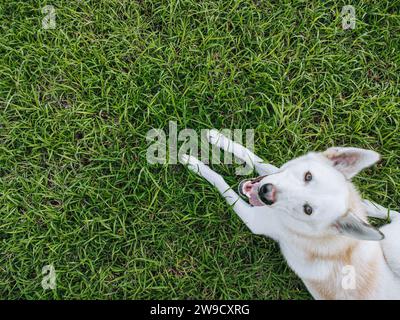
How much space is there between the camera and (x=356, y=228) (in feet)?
7.17

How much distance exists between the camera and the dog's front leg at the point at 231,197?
294 centimetres

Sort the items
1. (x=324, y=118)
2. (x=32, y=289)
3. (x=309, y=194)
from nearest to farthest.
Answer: (x=309, y=194)
(x=32, y=289)
(x=324, y=118)

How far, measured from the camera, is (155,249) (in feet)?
10.4

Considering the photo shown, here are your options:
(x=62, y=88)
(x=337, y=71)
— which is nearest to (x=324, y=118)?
(x=337, y=71)

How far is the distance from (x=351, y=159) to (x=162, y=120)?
1.48m

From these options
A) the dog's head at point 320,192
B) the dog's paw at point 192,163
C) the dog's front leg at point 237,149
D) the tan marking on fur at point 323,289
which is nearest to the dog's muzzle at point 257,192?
the dog's head at point 320,192

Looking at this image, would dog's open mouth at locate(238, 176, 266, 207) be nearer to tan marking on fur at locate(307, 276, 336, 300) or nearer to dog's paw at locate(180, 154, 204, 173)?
dog's paw at locate(180, 154, 204, 173)

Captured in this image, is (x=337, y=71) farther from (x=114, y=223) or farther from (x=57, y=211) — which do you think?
(x=57, y=211)

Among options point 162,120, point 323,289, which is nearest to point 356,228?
point 323,289

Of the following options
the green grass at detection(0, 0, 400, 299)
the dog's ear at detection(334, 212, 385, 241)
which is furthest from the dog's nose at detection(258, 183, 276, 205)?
the green grass at detection(0, 0, 400, 299)

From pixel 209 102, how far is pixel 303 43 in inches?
36.7

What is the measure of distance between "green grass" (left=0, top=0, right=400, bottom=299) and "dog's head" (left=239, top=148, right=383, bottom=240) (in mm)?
719

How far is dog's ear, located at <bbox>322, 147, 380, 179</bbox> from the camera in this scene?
2.35 meters

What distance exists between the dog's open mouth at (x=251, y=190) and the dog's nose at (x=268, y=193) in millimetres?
178
